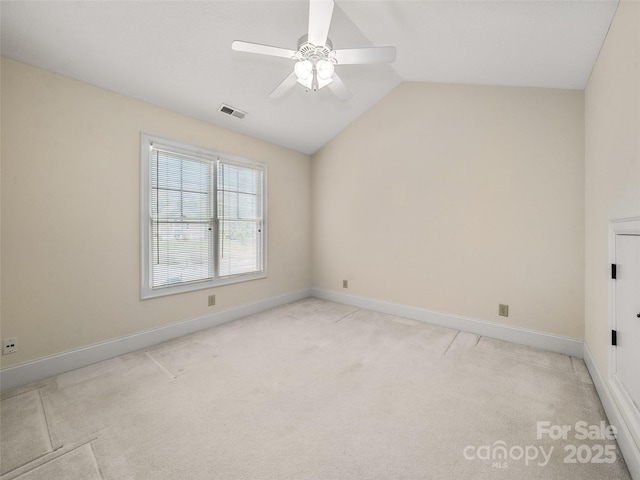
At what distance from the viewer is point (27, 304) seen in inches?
84.8

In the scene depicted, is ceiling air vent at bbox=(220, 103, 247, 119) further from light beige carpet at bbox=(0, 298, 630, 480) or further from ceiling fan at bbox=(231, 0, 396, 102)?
light beige carpet at bbox=(0, 298, 630, 480)

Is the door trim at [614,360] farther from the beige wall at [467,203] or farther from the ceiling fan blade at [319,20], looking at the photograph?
the ceiling fan blade at [319,20]

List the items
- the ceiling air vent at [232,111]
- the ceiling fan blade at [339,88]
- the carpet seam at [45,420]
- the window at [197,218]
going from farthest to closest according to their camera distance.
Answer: the ceiling air vent at [232,111], the window at [197,218], the ceiling fan blade at [339,88], the carpet seam at [45,420]

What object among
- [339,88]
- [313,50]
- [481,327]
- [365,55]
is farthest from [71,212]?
[481,327]

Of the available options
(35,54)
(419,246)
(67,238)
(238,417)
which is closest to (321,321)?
(419,246)

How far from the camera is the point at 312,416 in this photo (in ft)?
5.84

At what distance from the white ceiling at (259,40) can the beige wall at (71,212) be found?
21cm

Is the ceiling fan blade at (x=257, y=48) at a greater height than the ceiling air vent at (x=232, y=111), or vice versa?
the ceiling air vent at (x=232, y=111)

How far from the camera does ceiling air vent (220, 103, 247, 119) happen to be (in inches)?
122

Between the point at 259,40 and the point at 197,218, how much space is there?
6.48ft

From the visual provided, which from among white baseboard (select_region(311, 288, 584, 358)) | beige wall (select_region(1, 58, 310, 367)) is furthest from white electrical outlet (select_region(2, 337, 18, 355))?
white baseboard (select_region(311, 288, 584, 358))

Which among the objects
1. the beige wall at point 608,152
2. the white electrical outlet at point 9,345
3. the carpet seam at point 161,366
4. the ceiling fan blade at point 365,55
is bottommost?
the carpet seam at point 161,366

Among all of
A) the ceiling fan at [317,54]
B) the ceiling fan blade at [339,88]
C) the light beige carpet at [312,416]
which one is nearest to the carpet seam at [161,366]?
the light beige carpet at [312,416]

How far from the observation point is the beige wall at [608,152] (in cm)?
146
